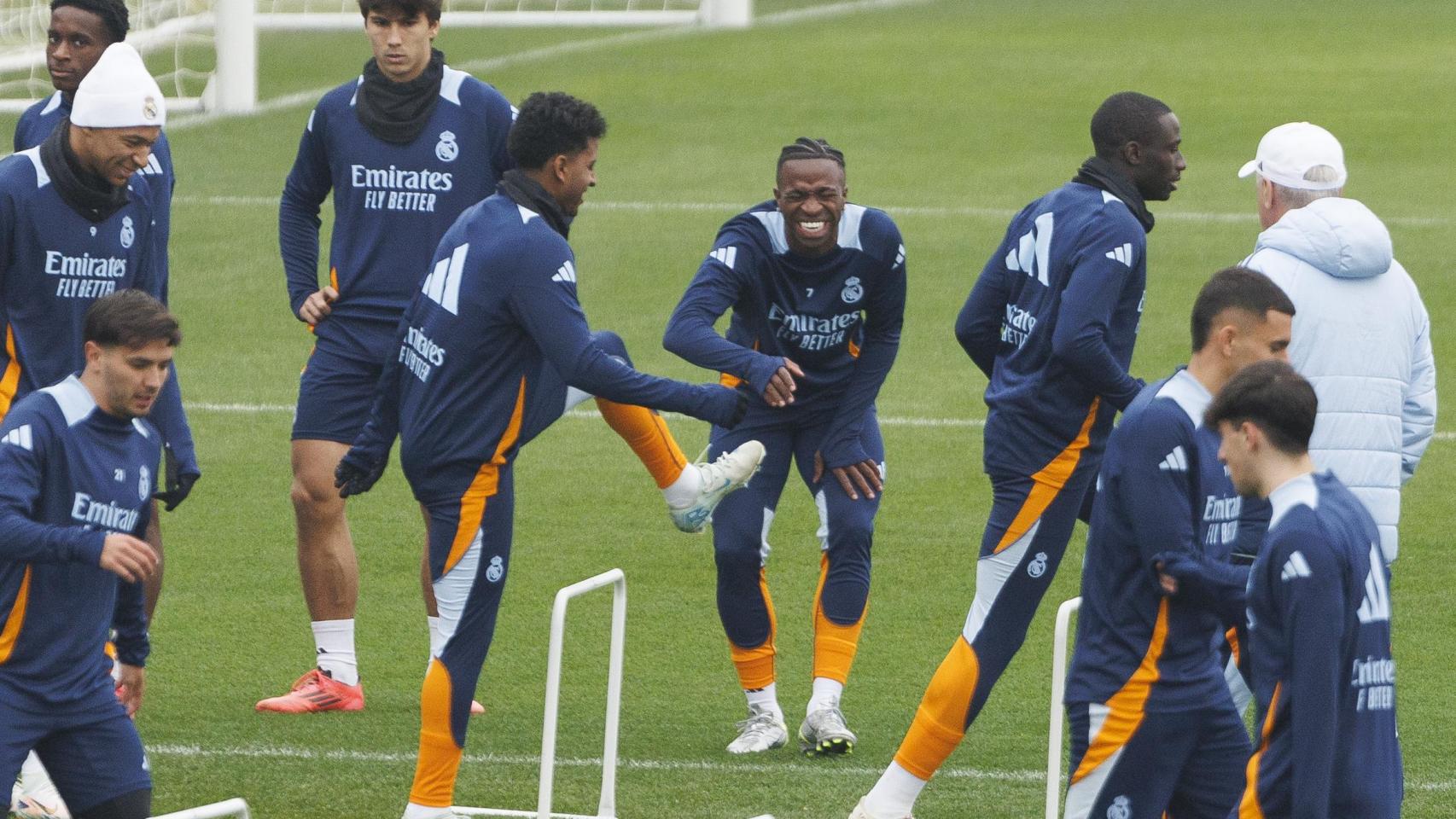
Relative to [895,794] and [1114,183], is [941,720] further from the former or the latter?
[1114,183]

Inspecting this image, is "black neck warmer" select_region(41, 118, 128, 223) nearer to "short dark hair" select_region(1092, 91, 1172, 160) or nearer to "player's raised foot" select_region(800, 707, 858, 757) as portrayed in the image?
"player's raised foot" select_region(800, 707, 858, 757)

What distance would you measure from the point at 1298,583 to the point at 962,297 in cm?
1098

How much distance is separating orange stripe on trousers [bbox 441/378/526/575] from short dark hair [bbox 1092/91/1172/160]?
1.79 metres

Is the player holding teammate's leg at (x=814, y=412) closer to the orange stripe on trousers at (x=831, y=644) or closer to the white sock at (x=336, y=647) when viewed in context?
the orange stripe on trousers at (x=831, y=644)

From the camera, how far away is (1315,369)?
5480mm

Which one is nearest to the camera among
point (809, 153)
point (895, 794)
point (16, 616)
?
point (16, 616)

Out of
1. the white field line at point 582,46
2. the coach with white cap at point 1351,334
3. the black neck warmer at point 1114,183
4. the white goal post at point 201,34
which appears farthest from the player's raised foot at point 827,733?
the white field line at point 582,46

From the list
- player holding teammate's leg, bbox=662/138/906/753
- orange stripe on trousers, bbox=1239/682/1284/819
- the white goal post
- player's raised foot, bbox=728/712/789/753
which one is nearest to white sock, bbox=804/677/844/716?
player holding teammate's leg, bbox=662/138/906/753

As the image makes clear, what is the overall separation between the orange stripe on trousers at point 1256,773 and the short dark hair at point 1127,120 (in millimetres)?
2283

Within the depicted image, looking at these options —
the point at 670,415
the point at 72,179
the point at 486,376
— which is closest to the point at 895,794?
the point at 486,376

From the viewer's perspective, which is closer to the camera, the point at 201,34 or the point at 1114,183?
the point at 1114,183

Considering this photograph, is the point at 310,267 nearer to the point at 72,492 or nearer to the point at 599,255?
the point at 72,492

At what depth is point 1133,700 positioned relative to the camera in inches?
190

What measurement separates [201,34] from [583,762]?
53.4ft
